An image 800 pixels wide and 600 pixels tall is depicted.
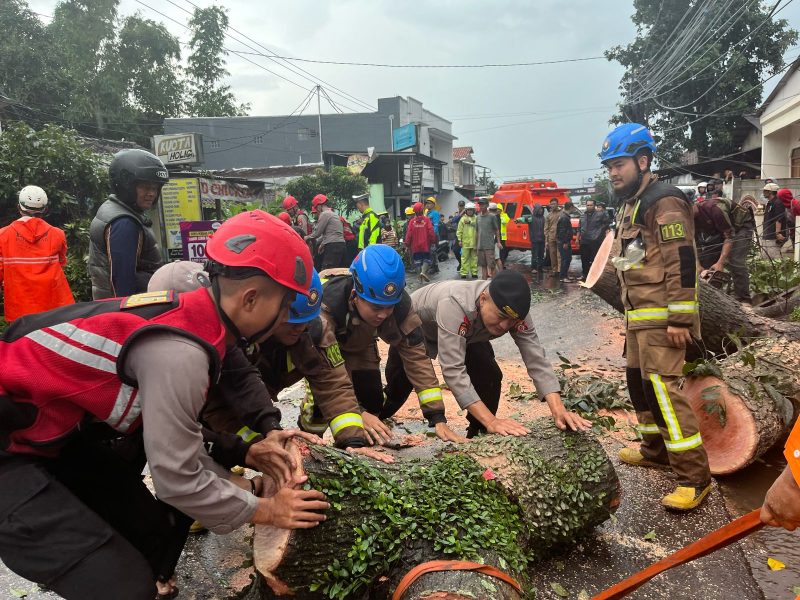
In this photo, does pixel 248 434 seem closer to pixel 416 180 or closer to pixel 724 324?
pixel 724 324

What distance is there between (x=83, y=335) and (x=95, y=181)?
352 inches

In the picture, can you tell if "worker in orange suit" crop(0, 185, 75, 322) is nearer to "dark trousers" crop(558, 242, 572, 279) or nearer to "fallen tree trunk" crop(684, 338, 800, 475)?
"fallen tree trunk" crop(684, 338, 800, 475)

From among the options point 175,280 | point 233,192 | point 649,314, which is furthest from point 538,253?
point 175,280

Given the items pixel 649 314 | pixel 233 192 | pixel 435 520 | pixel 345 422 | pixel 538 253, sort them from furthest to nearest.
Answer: pixel 233 192 → pixel 538 253 → pixel 649 314 → pixel 345 422 → pixel 435 520

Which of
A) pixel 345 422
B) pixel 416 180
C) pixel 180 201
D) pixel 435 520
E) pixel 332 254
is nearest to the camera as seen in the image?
pixel 435 520

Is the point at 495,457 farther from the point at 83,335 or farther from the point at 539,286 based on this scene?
the point at 539,286

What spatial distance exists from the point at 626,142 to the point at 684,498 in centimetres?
214

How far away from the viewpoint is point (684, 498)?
10.5ft

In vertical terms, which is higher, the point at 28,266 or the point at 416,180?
the point at 416,180

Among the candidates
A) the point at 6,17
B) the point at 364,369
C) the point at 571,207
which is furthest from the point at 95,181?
the point at 6,17

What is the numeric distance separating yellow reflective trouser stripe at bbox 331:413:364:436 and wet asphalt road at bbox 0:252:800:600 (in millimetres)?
738

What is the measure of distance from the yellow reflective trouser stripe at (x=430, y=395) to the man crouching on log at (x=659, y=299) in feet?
4.05

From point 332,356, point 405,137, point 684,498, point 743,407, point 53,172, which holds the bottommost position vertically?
point 684,498

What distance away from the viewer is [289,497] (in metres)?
1.94
